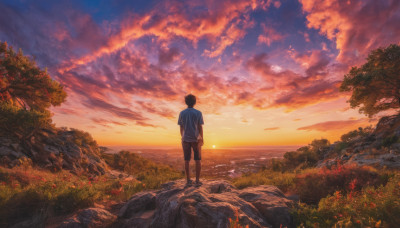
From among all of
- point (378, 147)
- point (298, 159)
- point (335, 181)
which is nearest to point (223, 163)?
point (298, 159)

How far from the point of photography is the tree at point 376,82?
1440 centimetres

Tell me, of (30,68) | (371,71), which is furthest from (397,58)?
(30,68)

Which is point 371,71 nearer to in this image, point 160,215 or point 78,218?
point 160,215

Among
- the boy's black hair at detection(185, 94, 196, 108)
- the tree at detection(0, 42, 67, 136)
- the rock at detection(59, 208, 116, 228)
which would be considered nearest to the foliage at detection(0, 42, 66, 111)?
the tree at detection(0, 42, 67, 136)

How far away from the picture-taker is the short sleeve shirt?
205 inches

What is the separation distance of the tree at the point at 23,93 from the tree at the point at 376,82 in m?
26.6

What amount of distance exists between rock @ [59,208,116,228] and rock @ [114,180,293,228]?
0.92ft

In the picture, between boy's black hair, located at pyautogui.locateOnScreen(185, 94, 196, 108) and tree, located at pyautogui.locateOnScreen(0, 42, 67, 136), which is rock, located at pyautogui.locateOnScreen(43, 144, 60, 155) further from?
boy's black hair, located at pyautogui.locateOnScreen(185, 94, 196, 108)

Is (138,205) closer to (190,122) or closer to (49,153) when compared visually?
(190,122)

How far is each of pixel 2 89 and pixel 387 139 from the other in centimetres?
2929

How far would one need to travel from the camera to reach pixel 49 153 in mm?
11445

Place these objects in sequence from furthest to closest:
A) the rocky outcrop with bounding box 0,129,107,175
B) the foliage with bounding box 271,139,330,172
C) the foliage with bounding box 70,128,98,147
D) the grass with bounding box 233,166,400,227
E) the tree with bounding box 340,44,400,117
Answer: the foliage with bounding box 271,139,330,172 < the foliage with bounding box 70,128,98,147 < the tree with bounding box 340,44,400,117 < the rocky outcrop with bounding box 0,129,107,175 < the grass with bounding box 233,166,400,227

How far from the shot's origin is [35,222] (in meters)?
3.82

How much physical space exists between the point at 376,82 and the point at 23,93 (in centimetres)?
3133
